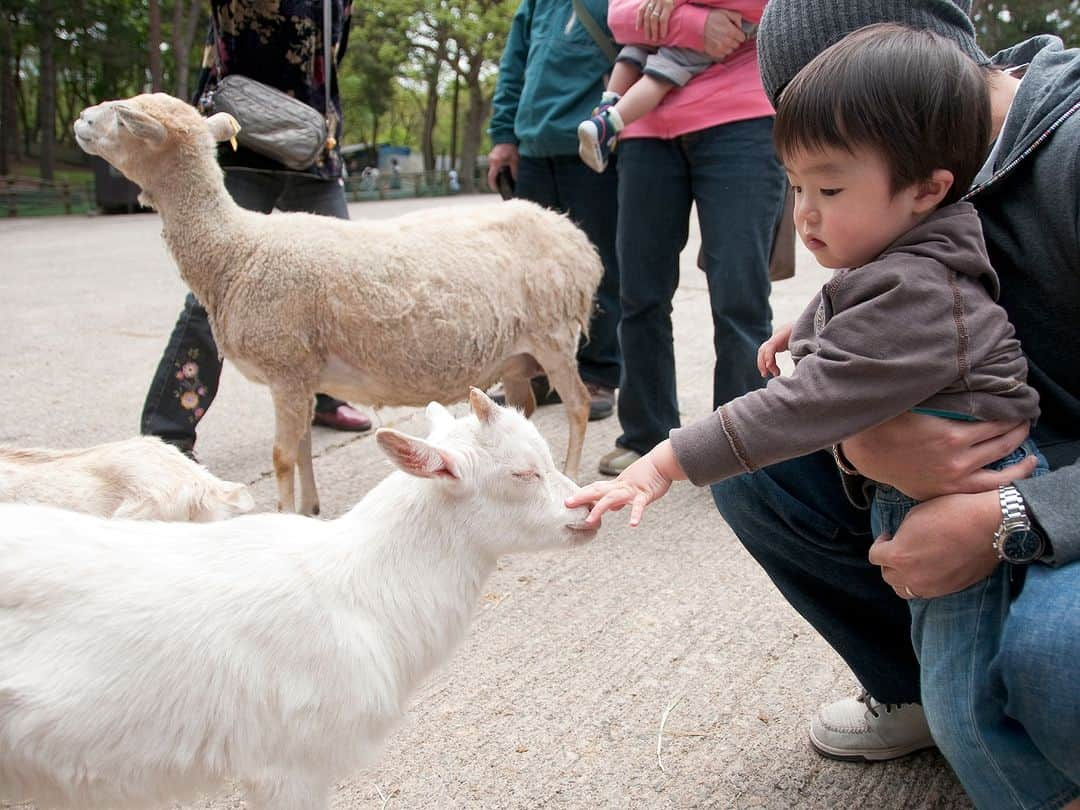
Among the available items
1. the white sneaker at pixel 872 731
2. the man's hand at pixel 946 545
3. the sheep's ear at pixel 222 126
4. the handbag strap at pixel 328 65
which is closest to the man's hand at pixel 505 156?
the handbag strap at pixel 328 65

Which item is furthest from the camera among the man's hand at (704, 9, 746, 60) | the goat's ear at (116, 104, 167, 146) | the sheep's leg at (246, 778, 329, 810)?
the man's hand at (704, 9, 746, 60)

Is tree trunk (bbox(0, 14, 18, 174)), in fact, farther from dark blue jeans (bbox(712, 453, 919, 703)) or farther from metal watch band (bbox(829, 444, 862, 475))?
metal watch band (bbox(829, 444, 862, 475))

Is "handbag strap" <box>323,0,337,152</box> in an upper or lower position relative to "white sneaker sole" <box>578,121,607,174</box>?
upper

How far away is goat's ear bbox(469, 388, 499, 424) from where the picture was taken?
1849 mm

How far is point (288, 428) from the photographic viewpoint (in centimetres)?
336

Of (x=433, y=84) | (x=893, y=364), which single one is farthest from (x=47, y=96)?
(x=893, y=364)

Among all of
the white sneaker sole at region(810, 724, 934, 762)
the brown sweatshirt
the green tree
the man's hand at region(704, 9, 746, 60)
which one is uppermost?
the green tree

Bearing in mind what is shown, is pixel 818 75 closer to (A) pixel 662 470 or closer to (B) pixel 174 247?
(A) pixel 662 470

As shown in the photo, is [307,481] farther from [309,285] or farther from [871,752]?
[871,752]

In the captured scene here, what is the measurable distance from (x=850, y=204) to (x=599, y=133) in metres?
1.92

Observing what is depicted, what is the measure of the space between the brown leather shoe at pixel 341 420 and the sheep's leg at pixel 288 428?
1.15 m

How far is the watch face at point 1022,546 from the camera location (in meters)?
1.52

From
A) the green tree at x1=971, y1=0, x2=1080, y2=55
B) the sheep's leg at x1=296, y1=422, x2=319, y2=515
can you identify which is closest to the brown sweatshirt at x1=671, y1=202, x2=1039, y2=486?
the sheep's leg at x1=296, y1=422, x2=319, y2=515

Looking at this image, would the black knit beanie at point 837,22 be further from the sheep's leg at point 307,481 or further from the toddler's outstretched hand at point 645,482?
the sheep's leg at point 307,481
